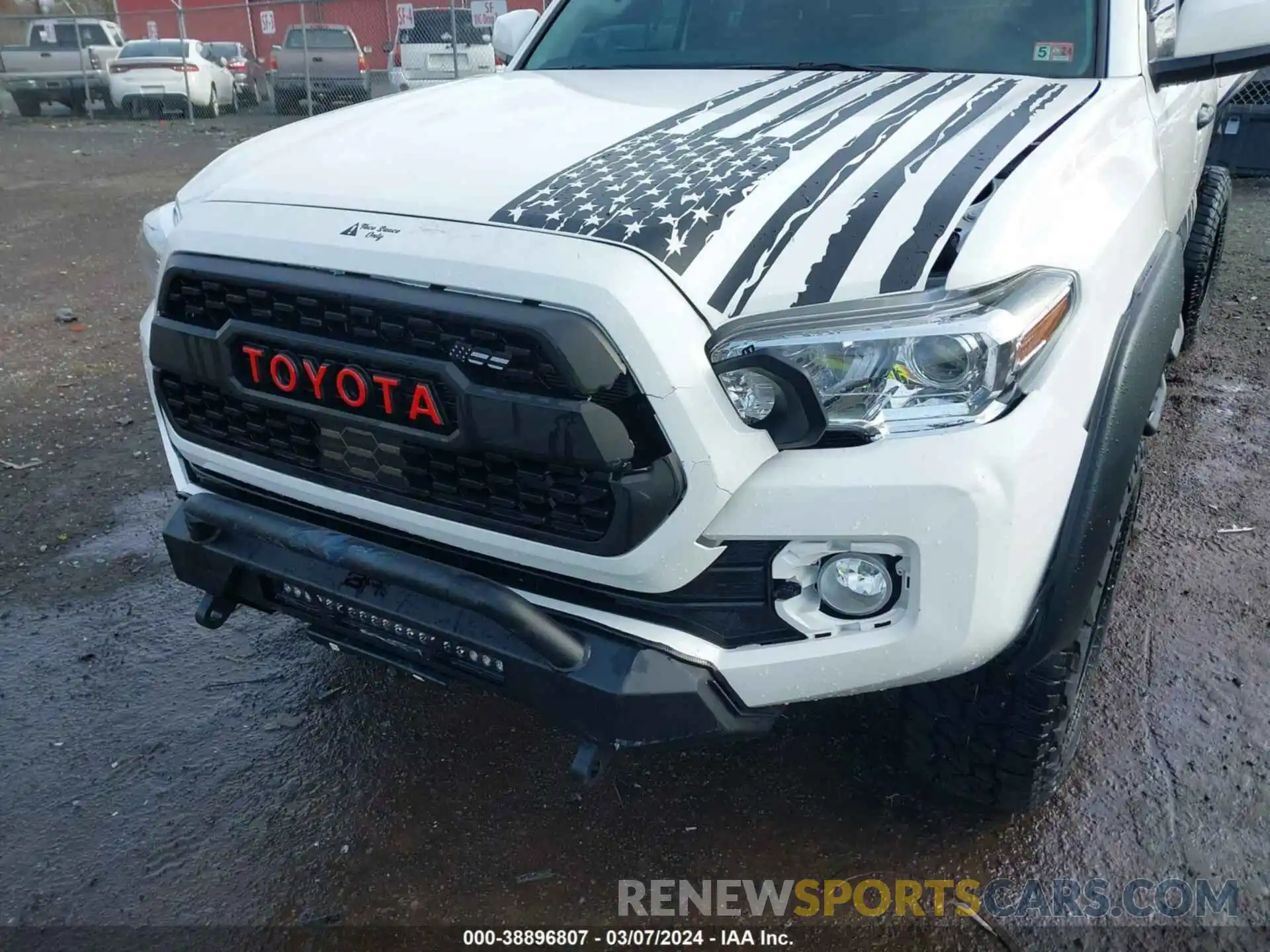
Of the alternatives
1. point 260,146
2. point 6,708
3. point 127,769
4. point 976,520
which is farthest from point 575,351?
point 6,708

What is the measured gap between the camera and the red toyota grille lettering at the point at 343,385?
1.88 meters

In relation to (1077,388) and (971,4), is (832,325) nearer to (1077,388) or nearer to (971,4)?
(1077,388)

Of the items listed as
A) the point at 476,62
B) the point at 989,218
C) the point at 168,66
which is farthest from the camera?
the point at 168,66

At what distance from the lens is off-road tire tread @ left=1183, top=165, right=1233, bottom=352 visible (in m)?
4.77

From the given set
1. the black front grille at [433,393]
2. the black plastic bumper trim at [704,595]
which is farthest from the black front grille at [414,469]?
the black plastic bumper trim at [704,595]

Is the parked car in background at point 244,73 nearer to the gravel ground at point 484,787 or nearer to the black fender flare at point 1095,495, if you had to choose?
the gravel ground at point 484,787

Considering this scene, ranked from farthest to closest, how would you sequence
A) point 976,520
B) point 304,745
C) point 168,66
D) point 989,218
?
point 168,66
point 304,745
point 989,218
point 976,520

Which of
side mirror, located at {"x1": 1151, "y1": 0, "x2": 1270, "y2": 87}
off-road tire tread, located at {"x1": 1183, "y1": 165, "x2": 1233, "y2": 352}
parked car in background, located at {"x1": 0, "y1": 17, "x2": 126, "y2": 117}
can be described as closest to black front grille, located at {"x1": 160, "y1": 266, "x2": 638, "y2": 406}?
side mirror, located at {"x1": 1151, "y1": 0, "x2": 1270, "y2": 87}

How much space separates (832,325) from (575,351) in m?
0.43

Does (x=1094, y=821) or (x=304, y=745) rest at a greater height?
(x=1094, y=821)

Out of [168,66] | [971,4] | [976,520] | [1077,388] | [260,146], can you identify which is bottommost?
[168,66]

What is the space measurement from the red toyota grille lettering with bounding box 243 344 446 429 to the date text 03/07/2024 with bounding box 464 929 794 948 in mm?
1105

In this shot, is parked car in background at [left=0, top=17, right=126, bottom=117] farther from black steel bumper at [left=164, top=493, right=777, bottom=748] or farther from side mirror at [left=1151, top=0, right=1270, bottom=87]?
side mirror at [left=1151, top=0, right=1270, bottom=87]

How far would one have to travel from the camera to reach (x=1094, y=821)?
7.77ft
